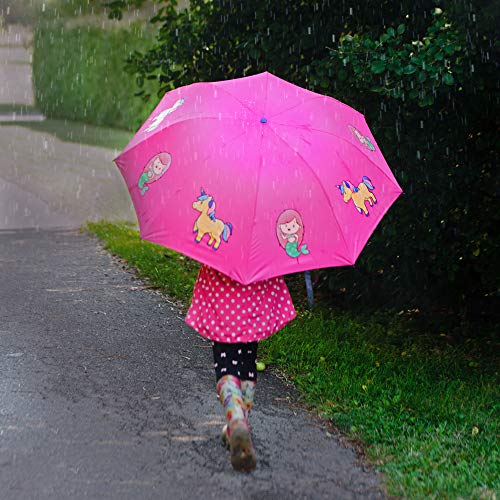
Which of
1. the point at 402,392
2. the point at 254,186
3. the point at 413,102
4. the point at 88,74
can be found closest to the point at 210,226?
the point at 254,186

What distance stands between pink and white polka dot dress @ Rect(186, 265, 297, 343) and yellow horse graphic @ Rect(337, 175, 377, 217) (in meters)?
0.55

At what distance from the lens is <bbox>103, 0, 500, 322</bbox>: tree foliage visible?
181 inches

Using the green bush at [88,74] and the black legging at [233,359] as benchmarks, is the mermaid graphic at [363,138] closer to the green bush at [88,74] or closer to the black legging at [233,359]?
the black legging at [233,359]

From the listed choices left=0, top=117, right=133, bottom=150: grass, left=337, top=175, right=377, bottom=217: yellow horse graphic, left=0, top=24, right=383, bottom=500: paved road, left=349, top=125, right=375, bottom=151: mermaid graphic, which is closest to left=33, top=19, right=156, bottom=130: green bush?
left=0, top=117, right=133, bottom=150: grass

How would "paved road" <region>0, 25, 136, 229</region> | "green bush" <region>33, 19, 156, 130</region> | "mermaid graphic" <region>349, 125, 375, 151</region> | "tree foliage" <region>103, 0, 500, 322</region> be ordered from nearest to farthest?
"mermaid graphic" <region>349, 125, 375, 151</region>
"tree foliage" <region>103, 0, 500, 322</region>
"paved road" <region>0, 25, 136, 229</region>
"green bush" <region>33, 19, 156, 130</region>

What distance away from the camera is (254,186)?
3434 millimetres

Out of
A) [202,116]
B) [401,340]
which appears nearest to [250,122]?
[202,116]

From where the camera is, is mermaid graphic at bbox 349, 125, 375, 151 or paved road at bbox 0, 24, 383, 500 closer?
paved road at bbox 0, 24, 383, 500

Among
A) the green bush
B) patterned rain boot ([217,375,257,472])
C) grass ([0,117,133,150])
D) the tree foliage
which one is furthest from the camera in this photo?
the green bush

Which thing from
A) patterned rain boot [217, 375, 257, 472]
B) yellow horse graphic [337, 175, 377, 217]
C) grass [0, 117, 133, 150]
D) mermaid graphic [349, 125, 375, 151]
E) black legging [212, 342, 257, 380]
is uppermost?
mermaid graphic [349, 125, 375, 151]

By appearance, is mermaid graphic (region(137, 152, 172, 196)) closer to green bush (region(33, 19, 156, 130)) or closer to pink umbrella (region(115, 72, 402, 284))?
pink umbrella (region(115, 72, 402, 284))

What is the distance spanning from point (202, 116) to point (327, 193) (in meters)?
0.64

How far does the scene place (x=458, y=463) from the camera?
12.7 ft

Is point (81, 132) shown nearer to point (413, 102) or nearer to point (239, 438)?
point (413, 102)
